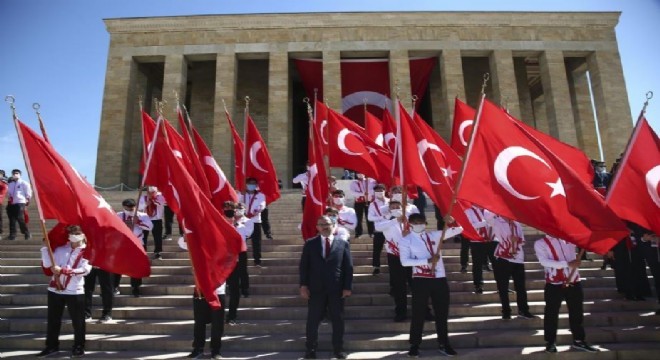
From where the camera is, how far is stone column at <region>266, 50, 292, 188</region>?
21.9m

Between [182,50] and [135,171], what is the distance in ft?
23.3

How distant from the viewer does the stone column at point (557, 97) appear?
21.9 m

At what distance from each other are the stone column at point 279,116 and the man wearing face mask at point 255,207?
40.9 feet

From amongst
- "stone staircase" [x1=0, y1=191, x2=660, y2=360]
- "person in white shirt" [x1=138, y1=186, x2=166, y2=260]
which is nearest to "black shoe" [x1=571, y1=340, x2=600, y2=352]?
"stone staircase" [x1=0, y1=191, x2=660, y2=360]

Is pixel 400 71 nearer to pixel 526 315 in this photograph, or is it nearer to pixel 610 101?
pixel 610 101

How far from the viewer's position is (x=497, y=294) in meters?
7.06

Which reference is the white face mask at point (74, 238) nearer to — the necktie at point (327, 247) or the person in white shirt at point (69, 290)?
the person in white shirt at point (69, 290)

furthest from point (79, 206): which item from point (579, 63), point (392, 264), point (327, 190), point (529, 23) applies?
point (579, 63)

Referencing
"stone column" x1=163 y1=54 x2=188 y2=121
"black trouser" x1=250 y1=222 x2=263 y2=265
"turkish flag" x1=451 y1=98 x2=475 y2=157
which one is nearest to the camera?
"turkish flag" x1=451 y1=98 x2=475 y2=157

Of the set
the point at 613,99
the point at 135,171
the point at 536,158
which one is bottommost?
the point at 536,158

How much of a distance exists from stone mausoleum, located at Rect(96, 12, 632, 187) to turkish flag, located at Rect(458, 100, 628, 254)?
677 inches

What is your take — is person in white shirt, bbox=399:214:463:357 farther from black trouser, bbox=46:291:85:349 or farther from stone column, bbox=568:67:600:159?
stone column, bbox=568:67:600:159

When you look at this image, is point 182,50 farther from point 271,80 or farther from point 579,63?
point 579,63

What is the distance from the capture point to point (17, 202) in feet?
35.1
